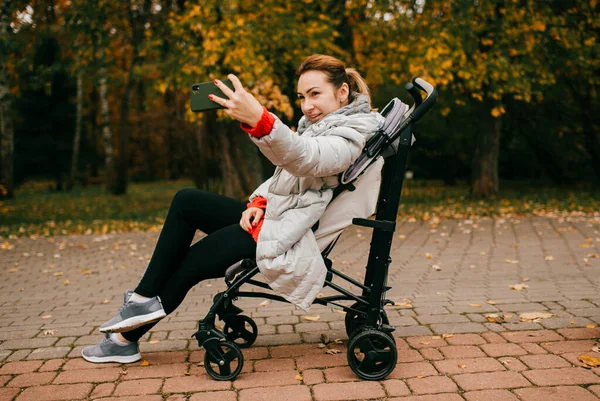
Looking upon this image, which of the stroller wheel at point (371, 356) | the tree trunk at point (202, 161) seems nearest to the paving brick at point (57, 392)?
the stroller wheel at point (371, 356)

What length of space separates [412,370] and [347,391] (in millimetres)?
446

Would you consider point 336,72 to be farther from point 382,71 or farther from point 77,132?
point 77,132

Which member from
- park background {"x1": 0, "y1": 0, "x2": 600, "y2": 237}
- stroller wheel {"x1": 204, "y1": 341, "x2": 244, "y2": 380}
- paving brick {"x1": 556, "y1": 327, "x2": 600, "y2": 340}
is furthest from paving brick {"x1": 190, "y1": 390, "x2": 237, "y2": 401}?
park background {"x1": 0, "y1": 0, "x2": 600, "y2": 237}

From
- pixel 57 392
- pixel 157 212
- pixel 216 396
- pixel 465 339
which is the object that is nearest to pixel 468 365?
pixel 465 339

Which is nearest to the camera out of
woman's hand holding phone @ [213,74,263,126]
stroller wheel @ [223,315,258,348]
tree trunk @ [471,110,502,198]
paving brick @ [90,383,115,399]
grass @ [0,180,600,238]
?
woman's hand holding phone @ [213,74,263,126]

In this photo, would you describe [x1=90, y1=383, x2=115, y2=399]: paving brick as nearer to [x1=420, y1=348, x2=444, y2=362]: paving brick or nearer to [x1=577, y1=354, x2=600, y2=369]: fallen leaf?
[x1=420, y1=348, x2=444, y2=362]: paving brick

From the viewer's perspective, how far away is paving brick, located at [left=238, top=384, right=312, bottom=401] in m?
2.87

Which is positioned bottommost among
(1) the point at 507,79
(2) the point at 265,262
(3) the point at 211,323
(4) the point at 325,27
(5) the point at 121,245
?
(5) the point at 121,245

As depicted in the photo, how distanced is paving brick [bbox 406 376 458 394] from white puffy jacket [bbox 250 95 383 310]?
0.66 meters

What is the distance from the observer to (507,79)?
1217 cm

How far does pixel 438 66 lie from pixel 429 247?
4.98 meters

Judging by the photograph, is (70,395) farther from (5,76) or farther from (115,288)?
(5,76)

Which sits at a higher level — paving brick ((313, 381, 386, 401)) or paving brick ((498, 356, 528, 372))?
paving brick ((498, 356, 528, 372))

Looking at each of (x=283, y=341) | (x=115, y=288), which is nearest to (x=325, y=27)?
(x=115, y=288)
